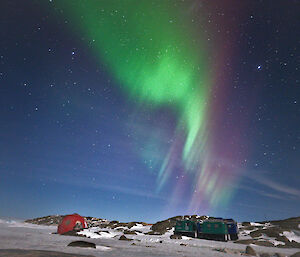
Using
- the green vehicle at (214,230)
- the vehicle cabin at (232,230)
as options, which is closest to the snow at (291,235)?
the vehicle cabin at (232,230)

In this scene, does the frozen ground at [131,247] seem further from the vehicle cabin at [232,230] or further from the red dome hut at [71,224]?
the red dome hut at [71,224]

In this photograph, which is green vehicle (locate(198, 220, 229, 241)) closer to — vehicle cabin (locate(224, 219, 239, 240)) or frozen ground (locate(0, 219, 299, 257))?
vehicle cabin (locate(224, 219, 239, 240))

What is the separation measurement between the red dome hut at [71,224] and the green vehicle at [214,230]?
1243 centimetres

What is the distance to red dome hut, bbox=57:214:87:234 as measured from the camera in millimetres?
24703

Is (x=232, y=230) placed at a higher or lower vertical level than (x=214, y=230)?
higher

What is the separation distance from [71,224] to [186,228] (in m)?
11.6

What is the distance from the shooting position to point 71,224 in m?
25.1

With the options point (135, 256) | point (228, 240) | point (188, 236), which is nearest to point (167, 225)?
point (188, 236)

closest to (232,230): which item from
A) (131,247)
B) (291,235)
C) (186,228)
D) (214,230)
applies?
(214,230)

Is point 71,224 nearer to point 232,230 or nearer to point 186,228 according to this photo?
point 186,228

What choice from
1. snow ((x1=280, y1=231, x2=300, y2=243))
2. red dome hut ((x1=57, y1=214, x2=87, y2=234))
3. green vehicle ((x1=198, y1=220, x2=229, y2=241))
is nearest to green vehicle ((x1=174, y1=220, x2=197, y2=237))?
green vehicle ((x1=198, y1=220, x2=229, y2=241))

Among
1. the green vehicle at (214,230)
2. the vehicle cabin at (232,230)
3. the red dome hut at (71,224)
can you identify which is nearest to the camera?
the green vehicle at (214,230)

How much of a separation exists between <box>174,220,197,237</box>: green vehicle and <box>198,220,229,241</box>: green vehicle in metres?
0.69

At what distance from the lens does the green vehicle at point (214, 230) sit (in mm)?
20820
